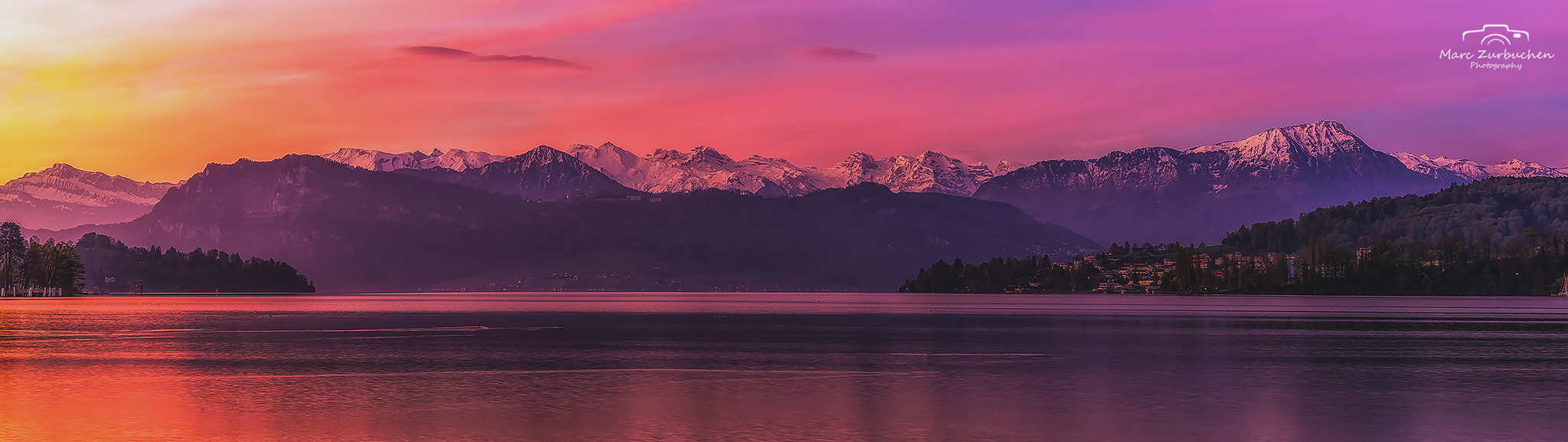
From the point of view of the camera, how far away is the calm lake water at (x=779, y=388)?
161ft

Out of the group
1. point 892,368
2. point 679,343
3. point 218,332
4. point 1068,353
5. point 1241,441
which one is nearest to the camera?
point 1241,441

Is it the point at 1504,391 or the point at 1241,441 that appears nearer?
the point at 1241,441

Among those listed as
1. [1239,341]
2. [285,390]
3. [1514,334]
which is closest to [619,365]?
[285,390]

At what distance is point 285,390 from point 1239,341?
90354mm

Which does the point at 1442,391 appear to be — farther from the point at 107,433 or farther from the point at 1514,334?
the point at 1514,334

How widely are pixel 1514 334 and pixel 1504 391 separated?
83938 millimetres

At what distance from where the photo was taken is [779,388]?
222 ft

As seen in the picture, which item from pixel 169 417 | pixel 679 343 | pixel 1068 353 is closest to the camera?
pixel 169 417

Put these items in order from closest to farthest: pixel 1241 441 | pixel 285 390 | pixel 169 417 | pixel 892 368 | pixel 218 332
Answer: pixel 1241 441 < pixel 169 417 < pixel 285 390 < pixel 892 368 < pixel 218 332

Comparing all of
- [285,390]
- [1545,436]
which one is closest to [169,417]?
[285,390]

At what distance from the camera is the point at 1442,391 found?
66375 millimetres

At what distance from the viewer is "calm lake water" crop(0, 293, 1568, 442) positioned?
4922 cm

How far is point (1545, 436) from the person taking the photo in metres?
46.8

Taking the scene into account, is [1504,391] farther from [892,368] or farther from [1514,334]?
[1514,334]
